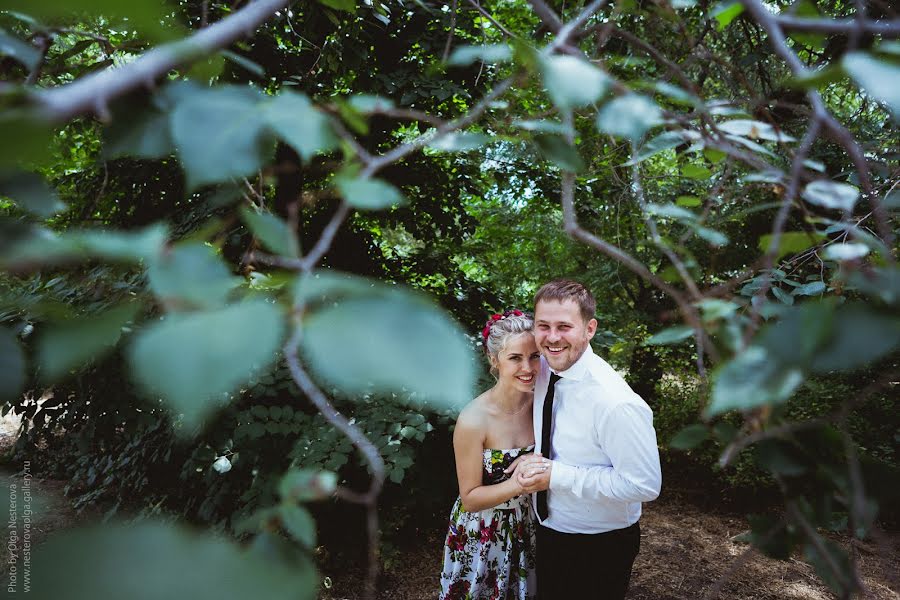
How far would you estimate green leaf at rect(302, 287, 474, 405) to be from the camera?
30cm

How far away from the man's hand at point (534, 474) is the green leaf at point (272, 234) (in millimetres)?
1973

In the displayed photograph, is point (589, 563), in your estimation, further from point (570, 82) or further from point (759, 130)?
point (570, 82)

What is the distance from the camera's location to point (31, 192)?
51cm

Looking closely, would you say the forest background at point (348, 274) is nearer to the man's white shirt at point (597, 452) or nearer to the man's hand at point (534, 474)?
the man's white shirt at point (597, 452)

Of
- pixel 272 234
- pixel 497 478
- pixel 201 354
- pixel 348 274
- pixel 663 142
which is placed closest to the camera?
pixel 201 354

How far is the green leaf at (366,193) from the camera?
407 millimetres

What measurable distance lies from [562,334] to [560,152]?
1.74 meters

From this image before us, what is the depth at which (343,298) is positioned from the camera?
359 mm

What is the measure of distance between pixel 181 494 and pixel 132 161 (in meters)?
2.46

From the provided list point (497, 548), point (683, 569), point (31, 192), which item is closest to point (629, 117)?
point (31, 192)

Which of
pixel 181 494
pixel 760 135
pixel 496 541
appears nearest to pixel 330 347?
pixel 760 135

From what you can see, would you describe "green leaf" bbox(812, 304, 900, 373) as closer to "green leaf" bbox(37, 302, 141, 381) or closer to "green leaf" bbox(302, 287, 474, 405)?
"green leaf" bbox(302, 287, 474, 405)

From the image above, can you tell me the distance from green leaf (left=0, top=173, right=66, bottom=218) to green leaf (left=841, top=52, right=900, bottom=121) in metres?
0.73

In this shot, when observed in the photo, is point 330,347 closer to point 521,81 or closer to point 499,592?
point 521,81
